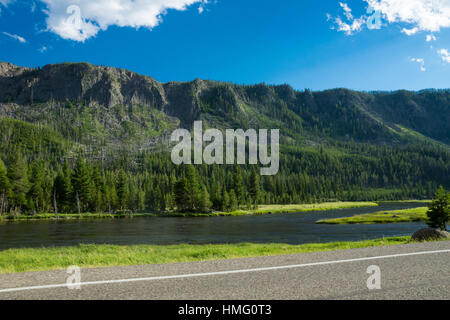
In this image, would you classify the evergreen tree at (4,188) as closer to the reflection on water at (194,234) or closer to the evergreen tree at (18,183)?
the evergreen tree at (18,183)

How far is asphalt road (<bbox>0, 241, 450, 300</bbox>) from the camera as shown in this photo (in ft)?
25.6

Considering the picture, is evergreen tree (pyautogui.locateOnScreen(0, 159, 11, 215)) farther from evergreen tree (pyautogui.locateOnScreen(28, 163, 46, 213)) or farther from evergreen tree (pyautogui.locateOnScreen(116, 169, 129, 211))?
evergreen tree (pyautogui.locateOnScreen(116, 169, 129, 211))

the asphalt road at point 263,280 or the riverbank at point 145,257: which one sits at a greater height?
the asphalt road at point 263,280

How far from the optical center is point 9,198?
103 metres

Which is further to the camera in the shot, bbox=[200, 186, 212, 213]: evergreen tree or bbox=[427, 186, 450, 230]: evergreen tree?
bbox=[200, 186, 212, 213]: evergreen tree

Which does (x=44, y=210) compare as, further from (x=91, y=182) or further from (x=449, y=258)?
(x=449, y=258)

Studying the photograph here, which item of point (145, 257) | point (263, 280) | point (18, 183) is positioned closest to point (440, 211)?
point (145, 257)

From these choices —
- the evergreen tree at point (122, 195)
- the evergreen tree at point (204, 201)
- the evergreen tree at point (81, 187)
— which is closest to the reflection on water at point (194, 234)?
the evergreen tree at point (81, 187)

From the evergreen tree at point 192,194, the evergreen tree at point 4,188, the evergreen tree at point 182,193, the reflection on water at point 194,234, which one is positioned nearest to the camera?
the reflection on water at point 194,234

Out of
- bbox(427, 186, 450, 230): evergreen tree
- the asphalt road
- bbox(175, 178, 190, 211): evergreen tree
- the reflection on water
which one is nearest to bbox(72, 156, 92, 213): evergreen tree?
bbox(175, 178, 190, 211): evergreen tree

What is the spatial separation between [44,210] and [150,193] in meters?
43.1

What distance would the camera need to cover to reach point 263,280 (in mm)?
9227

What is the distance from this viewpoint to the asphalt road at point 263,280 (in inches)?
307
